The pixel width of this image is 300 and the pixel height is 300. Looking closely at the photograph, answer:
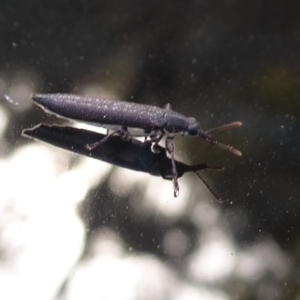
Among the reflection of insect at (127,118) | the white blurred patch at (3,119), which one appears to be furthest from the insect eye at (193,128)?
the white blurred patch at (3,119)

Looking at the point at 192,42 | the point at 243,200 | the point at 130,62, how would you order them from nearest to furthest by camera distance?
the point at 243,200, the point at 130,62, the point at 192,42

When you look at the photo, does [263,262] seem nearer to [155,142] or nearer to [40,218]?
[155,142]

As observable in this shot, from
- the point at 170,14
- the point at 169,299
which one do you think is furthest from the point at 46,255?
the point at 170,14

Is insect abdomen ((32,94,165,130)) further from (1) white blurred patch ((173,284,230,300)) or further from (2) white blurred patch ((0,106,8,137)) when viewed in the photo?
(1) white blurred patch ((173,284,230,300))

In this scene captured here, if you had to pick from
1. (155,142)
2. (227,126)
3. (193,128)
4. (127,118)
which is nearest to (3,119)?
(127,118)

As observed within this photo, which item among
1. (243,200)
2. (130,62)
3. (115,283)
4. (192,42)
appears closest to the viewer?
(115,283)

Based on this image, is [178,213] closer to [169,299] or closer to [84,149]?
[169,299]

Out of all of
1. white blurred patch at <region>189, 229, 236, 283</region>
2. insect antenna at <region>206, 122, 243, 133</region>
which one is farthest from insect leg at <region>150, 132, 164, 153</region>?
white blurred patch at <region>189, 229, 236, 283</region>
